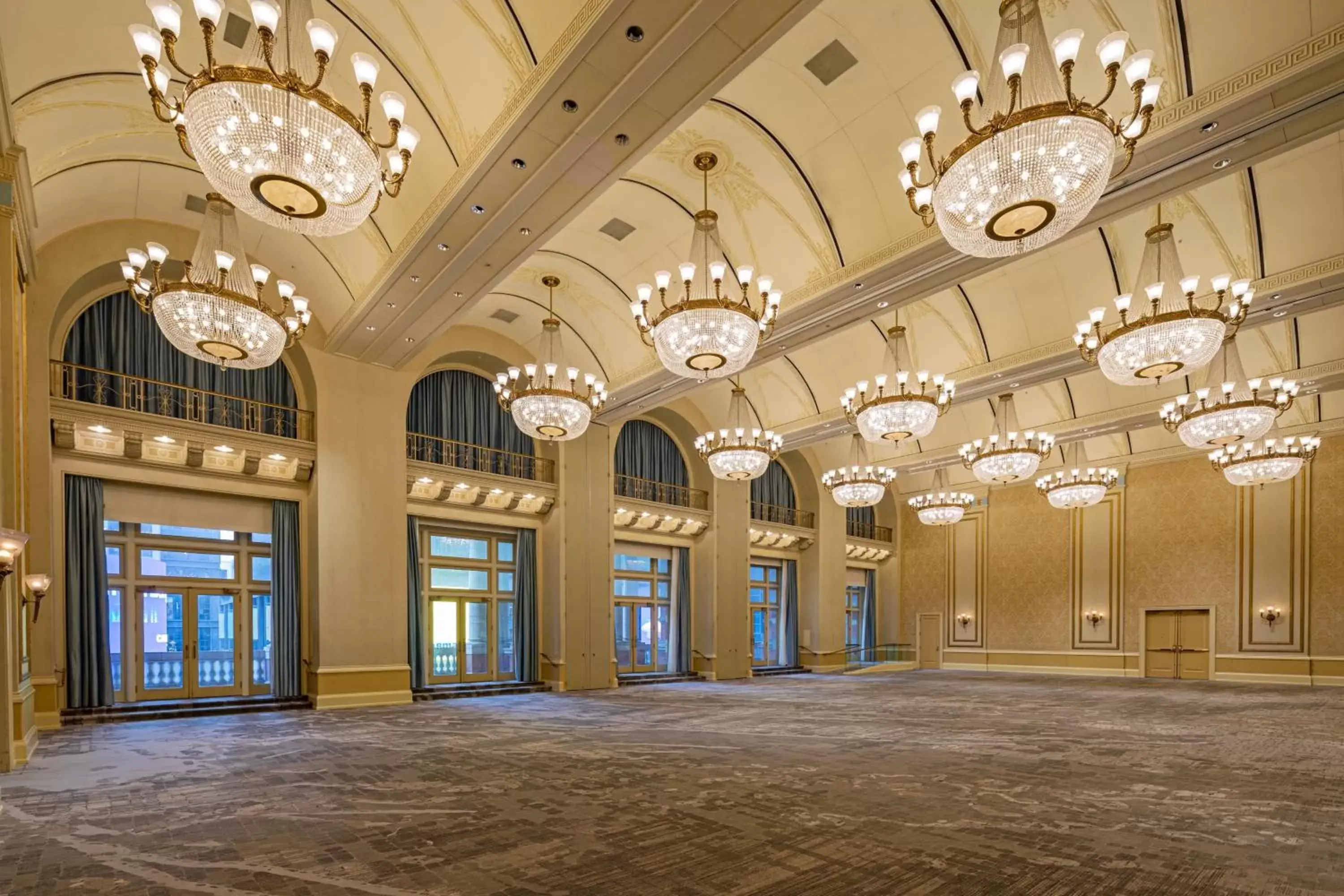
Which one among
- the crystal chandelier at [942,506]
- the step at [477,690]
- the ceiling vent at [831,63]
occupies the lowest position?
the step at [477,690]

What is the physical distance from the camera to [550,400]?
9.86 metres

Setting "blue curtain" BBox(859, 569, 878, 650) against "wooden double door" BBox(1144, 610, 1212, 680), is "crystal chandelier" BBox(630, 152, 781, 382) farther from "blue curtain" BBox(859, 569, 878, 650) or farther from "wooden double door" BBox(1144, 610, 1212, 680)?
"blue curtain" BBox(859, 569, 878, 650)

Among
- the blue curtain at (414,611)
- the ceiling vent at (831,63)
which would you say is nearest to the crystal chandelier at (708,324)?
the ceiling vent at (831,63)

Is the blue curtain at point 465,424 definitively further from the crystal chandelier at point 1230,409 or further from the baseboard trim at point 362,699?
the crystal chandelier at point 1230,409

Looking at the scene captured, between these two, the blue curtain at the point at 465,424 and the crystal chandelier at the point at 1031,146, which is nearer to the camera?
the crystal chandelier at the point at 1031,146

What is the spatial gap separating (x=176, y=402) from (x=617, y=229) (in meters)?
7.14

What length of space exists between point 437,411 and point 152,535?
500cm

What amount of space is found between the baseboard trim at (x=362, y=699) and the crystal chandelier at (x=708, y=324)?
7608 millimetres

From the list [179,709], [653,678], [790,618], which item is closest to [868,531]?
[790,618]

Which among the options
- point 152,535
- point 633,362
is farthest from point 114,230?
point 633,362

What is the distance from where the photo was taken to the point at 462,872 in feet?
12.9

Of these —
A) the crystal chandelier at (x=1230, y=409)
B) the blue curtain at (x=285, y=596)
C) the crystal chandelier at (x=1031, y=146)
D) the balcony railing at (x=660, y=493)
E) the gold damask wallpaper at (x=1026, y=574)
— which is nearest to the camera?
the crystal chandelier at (x=1031, y=146)

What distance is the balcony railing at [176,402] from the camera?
984 centimetres

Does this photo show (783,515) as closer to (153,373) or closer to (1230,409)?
(1230,409)
